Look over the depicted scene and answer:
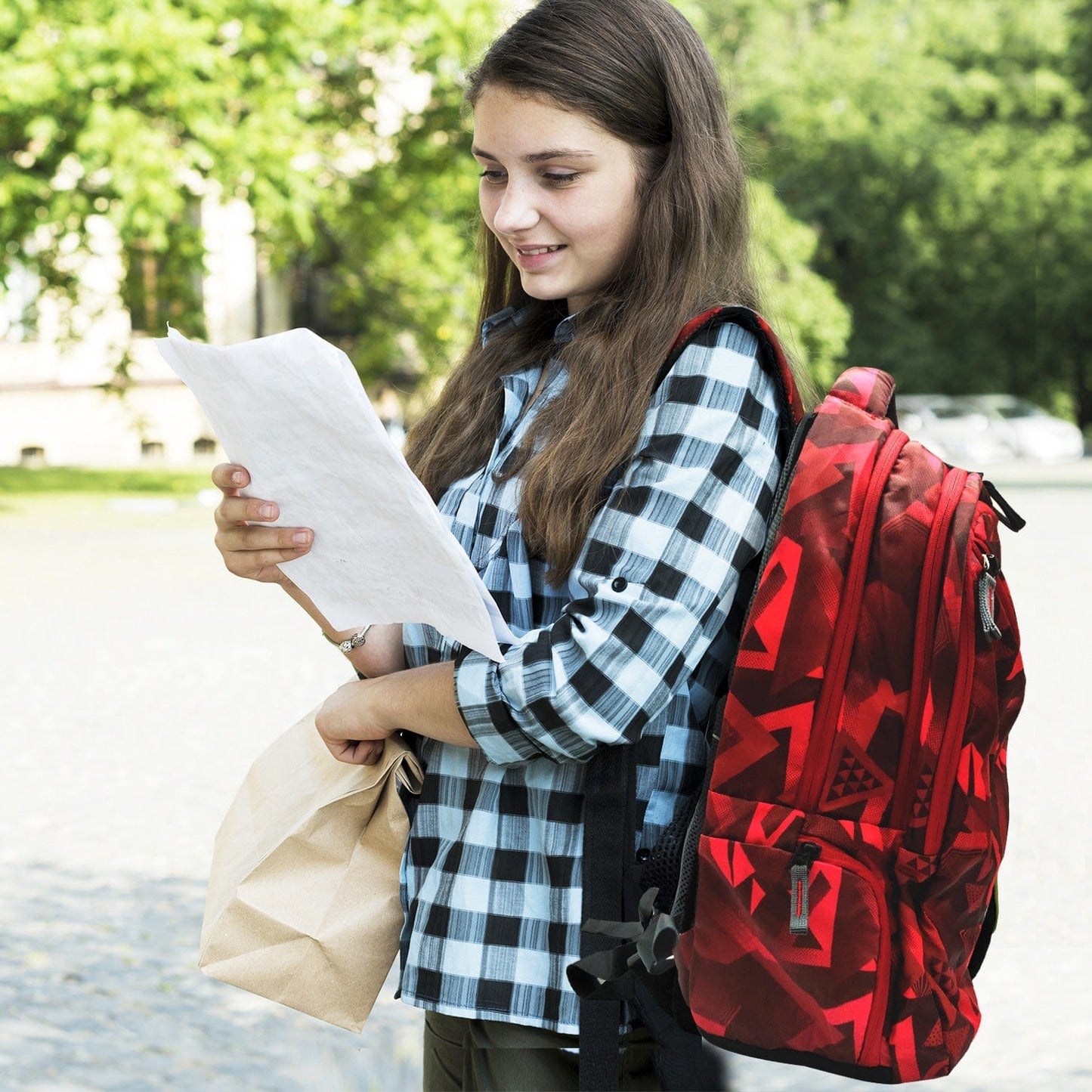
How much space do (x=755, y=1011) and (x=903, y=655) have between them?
379 millimetres

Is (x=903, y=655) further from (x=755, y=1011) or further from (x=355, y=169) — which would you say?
(x=355, y=169)

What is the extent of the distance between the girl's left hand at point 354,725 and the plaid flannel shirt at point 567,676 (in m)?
0.07

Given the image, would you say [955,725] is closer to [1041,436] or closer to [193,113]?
[193,113]

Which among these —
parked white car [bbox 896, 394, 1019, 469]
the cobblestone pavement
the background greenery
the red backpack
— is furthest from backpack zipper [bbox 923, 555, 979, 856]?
parked white car [bbox 896, 394, 1019, 469]

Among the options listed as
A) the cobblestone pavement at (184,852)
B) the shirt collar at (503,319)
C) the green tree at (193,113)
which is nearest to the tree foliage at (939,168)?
the green tree at (193,113)

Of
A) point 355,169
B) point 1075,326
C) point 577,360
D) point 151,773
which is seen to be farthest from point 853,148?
point 577,360

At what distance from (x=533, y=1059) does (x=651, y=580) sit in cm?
55

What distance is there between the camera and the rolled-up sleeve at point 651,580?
154cm

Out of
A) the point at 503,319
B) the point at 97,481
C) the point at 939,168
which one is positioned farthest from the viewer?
the point at 939,168

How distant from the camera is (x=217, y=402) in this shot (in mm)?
1620

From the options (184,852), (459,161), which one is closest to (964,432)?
(459,161)

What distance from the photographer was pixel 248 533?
1.71 m

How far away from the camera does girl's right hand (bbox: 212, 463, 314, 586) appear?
167cm

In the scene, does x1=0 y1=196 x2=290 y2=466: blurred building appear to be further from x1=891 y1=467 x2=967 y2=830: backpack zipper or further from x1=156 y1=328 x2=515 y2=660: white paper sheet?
x1=891 y1=467 x2=967 y2=830: backpack zipper
